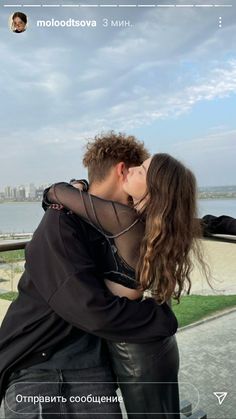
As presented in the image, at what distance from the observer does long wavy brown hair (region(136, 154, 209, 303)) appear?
2.84 feet

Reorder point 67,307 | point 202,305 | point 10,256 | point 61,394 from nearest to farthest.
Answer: point 67,307
point 61,394
point 10,256
point 202,305

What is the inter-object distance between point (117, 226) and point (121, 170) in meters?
0.19

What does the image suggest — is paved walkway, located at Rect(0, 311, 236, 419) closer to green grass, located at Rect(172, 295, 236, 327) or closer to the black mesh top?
green grass, located at Rect(172, 295, 236, 327)

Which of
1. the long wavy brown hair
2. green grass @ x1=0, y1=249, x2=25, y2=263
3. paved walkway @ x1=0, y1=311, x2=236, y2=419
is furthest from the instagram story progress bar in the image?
paved walkway @ x1=0, y1=311, x2=236, y2=419

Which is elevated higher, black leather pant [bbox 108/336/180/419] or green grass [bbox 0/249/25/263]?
green grass [bbox 0/249/25/263]

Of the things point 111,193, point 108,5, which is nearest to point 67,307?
point 111,193

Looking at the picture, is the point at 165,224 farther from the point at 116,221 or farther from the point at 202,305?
the point at 202,305

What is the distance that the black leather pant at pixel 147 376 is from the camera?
889 millimetres

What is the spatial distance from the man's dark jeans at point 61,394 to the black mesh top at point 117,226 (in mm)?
254

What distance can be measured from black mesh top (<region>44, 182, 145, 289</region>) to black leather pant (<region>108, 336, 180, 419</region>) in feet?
0.49

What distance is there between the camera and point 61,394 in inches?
36.4

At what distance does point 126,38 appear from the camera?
120cm

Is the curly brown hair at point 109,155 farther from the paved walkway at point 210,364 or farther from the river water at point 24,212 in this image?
the paved walkway at point 210,364

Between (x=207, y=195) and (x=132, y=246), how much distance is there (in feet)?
1.03
